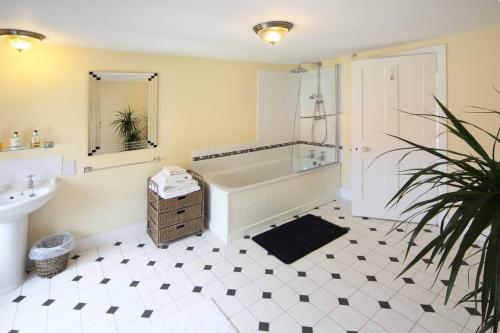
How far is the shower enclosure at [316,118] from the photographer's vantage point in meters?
4.43

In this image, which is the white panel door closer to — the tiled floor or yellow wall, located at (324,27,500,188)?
yellow wall, located at (324,27,500,188)

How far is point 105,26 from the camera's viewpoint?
2.29 metres

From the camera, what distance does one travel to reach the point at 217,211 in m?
3.37

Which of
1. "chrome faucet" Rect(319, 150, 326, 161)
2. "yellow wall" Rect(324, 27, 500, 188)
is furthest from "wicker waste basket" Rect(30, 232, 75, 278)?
"yellow wall" Rect(324, 27, 500, 188)

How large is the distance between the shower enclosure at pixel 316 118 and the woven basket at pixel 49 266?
10.3ft

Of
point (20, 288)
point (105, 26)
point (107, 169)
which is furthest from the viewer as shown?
point (107, 169)

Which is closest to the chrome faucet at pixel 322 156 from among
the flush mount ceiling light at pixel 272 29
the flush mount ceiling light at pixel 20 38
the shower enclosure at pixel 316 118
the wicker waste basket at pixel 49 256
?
the shower enclosure at pixel 316 118

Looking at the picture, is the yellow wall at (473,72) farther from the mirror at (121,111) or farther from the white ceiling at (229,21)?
the mirror at (121,111)

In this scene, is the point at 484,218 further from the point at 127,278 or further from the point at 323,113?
the point at 323,113

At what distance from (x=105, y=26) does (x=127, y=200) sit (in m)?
1.85

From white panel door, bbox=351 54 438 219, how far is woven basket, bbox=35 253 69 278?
3417 millimetres

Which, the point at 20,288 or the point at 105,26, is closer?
the point at 105,26

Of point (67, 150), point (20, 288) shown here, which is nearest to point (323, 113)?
point (67, 150)

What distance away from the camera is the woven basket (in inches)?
101
